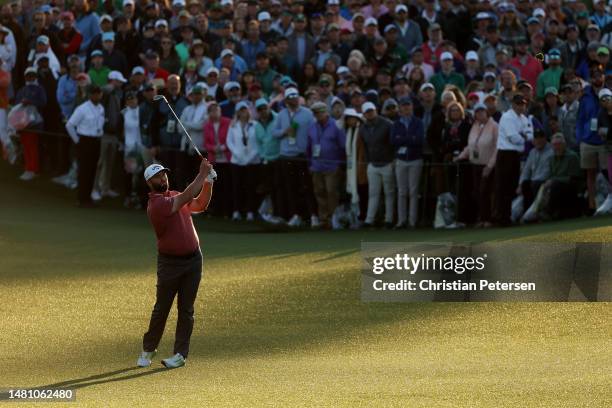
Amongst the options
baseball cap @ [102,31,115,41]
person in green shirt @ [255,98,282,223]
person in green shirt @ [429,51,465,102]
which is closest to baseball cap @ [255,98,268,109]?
person in green shirt @ [255,98,282,223]

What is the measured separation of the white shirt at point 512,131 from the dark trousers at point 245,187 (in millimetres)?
4681

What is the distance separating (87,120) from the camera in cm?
2606

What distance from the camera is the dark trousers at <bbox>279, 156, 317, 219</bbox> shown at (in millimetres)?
24594

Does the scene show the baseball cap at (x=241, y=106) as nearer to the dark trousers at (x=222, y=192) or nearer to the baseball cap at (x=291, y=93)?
the baseball cap at (x=291, y=93)

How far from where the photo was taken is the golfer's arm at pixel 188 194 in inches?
522

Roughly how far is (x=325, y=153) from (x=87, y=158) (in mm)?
4724

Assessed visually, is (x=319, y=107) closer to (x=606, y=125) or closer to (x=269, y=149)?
(x=269, y=149)

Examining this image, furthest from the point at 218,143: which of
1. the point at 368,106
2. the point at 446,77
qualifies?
the point at 446,77

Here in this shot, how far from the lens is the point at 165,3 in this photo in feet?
101

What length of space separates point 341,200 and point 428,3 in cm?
579

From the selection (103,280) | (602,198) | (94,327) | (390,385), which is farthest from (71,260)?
(390,385)

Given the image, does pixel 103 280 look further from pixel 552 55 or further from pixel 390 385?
pixel 552 55

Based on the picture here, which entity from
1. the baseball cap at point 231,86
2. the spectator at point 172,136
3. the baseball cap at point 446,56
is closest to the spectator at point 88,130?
the spectator at point 172,136

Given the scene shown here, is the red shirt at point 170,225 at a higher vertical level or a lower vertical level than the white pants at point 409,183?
higher
